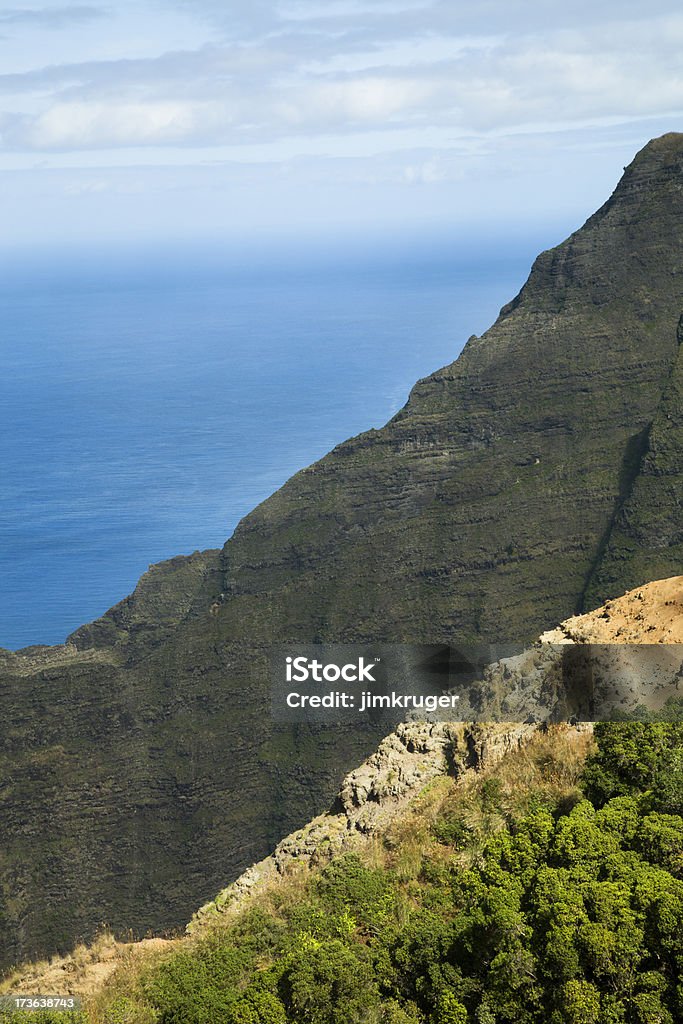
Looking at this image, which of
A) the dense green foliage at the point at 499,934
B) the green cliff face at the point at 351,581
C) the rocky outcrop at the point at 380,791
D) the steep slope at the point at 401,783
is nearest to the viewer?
the dense green foliage at the point at 499,934

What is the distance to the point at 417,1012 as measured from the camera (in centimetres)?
1399

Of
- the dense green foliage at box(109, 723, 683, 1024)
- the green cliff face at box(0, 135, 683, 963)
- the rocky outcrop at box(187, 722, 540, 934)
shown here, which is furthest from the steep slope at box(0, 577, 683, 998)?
the green cliff face at box(0, 135, 683, 963)

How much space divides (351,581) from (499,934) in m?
46.7

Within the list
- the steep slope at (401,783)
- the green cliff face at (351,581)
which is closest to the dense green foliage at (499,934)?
the steep slope at (401,783)

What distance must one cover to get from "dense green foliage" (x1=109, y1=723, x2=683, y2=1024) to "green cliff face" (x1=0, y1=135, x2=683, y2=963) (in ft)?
112

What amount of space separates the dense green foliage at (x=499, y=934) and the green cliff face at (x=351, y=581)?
3422cm

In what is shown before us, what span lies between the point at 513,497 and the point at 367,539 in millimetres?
7469

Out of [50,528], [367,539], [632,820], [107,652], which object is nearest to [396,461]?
[367,539]

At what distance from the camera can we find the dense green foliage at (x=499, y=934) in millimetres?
13117

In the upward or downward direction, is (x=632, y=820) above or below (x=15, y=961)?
above

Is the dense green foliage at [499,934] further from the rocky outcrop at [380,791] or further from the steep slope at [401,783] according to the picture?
the rocky outcrop at [380,791]

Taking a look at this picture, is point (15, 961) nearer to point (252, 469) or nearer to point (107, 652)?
point (107, 652)

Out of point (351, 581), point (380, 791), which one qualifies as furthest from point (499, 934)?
point (351, 581)

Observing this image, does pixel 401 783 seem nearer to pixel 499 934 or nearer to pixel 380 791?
pixel 380 791
